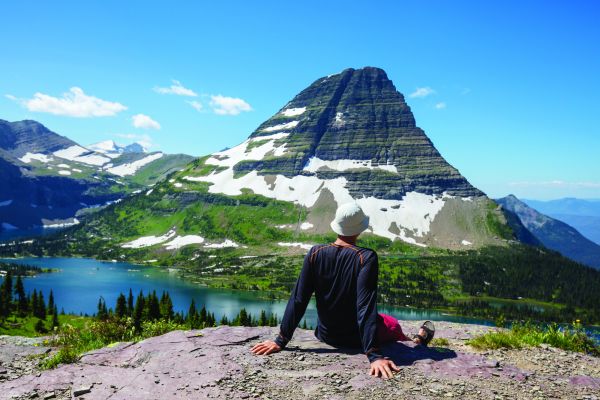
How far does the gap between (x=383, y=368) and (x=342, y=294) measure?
190 cm

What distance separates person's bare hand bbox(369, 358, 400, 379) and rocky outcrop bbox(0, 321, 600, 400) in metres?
0.15

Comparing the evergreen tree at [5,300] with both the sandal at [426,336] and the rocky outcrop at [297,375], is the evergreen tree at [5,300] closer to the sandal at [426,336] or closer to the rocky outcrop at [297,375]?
the rocky outcrop at [297,375]

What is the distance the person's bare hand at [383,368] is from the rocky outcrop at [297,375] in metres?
0.15

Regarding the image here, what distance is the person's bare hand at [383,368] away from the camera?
30.1ft

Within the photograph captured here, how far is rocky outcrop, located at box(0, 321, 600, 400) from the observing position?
29.2 ft

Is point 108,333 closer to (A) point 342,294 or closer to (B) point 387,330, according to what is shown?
(A) point 342,294

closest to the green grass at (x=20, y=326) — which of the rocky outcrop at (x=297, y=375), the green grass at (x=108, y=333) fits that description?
the green grass at (x=108, y=333)

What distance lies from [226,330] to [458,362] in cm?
738

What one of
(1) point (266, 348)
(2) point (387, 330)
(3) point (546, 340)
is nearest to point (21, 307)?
(1) point (266, 348)

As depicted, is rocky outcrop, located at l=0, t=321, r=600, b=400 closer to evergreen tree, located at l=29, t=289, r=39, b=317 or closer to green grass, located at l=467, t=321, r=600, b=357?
green grass, located at l=467, t=321, r=600, b=357

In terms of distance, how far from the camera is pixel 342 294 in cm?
1019

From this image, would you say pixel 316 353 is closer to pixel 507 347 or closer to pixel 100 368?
pixel 100 368

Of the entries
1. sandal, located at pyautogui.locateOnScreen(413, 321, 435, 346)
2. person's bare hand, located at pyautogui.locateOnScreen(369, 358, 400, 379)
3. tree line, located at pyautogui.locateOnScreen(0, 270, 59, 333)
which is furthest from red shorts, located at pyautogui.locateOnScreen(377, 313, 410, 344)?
tree line, located at pyautogui.locateOnScreen(0, 270, 59, 333)

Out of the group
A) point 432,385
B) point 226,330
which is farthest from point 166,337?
point 432,385
